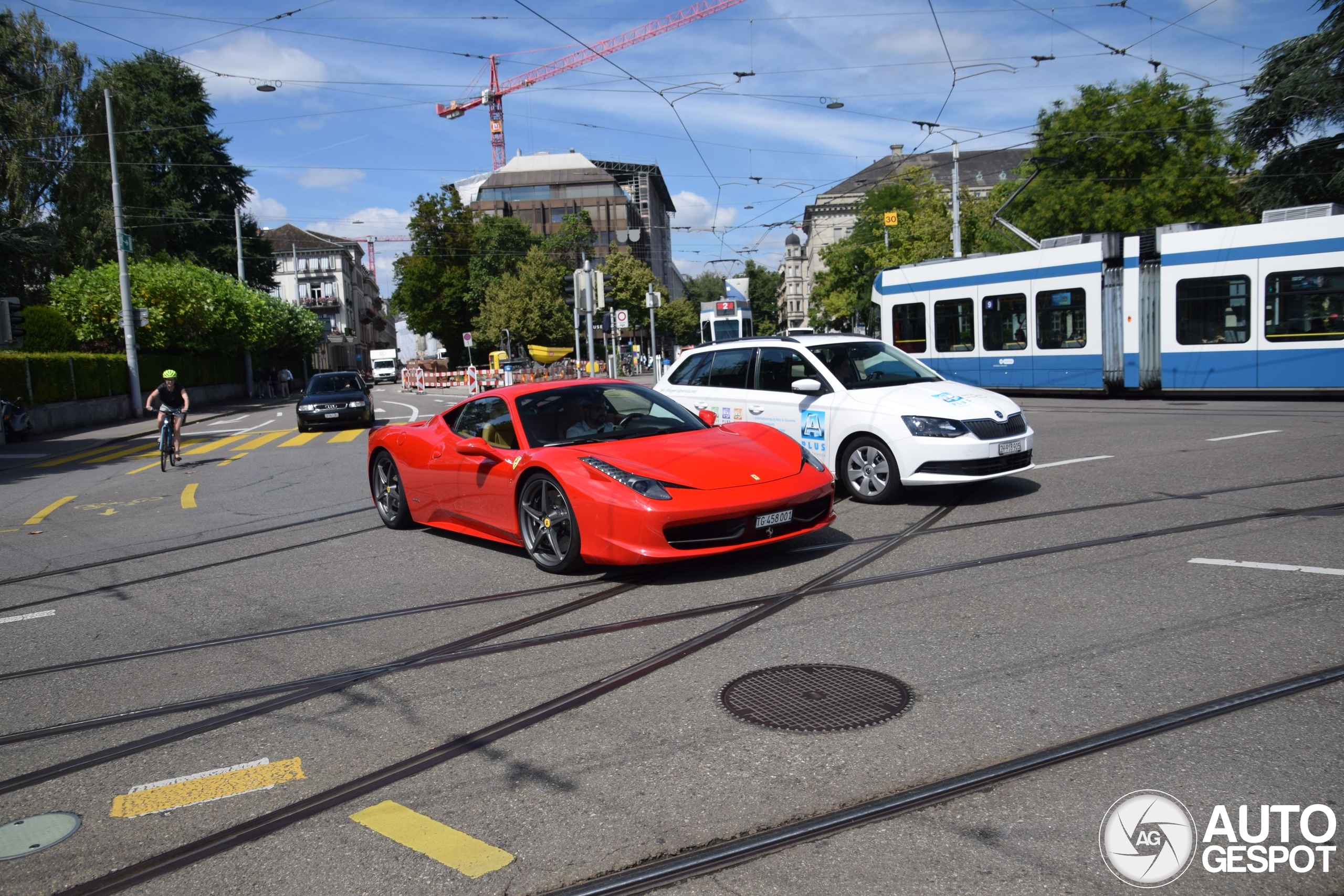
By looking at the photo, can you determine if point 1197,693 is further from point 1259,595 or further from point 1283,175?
point 1283,175

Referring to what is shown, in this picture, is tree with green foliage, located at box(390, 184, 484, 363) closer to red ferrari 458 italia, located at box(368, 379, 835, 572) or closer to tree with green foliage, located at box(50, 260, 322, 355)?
tree with green foliage, located at box(50, 260, 322, 355)

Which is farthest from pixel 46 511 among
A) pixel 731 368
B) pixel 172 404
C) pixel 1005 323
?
pixel 1005 323

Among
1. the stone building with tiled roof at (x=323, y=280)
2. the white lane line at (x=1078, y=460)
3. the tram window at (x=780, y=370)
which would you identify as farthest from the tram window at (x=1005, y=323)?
the stone building with tiled roof at (x=323, y=280)

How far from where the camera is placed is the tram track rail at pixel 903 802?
2.82 metres

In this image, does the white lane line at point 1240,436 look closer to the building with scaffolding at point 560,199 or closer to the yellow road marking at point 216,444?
the yellow road marking at point 216,444

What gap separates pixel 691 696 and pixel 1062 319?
20038 millimetres

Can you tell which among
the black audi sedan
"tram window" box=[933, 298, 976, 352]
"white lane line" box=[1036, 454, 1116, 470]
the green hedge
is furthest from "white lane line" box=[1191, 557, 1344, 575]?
the green hedge

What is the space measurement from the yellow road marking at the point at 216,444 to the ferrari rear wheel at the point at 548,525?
15121mm

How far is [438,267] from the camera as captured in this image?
7762 cm

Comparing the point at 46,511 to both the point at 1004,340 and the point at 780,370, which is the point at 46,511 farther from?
the point at 1004,340

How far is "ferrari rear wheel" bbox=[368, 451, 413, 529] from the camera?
9.00m

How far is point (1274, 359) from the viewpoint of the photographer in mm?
18688

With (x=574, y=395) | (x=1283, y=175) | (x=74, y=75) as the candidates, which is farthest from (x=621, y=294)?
(x=574, y=395)

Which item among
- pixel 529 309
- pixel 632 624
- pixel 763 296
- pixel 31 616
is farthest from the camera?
pixel 763 296
